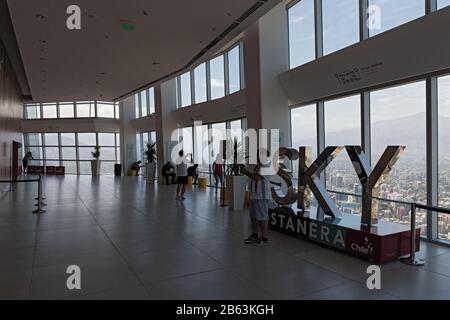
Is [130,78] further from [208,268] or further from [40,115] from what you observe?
[40,115]

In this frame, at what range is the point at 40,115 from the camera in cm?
2712

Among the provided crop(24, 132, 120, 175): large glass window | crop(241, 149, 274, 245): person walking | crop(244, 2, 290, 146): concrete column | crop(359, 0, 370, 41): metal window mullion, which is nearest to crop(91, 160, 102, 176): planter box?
crop(24, 132, 120, 175): large glass window

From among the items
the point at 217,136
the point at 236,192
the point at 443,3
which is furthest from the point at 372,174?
the point at 217,136

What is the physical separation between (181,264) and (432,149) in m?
4.92

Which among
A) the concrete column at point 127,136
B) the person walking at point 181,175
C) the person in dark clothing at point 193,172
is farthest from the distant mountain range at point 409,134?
the concrete column at point 127,136

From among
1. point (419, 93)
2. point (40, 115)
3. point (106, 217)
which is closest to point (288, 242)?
point (419, 93)

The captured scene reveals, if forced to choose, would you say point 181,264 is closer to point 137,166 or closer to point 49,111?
point 137,166

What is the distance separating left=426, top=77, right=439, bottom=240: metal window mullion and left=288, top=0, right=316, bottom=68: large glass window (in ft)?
12.8

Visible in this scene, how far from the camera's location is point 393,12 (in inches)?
272

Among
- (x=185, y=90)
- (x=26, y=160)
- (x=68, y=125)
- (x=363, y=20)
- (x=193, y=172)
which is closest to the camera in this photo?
(x=363, y=20)

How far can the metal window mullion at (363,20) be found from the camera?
7.63 m

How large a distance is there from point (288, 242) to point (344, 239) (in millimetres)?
1063

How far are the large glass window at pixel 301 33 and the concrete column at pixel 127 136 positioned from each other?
1609cm

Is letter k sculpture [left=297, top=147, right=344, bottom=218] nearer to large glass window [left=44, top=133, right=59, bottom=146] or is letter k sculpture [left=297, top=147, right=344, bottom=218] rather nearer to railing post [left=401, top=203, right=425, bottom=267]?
railing post [left=401, top=203, right=425, bottom=267]
